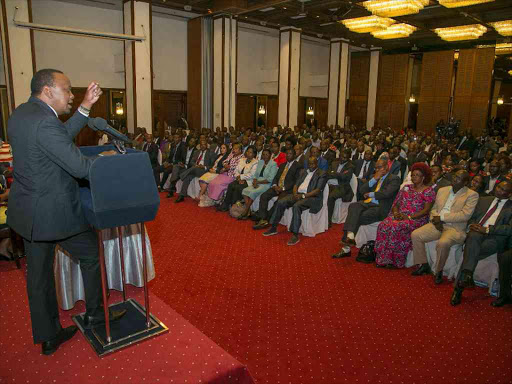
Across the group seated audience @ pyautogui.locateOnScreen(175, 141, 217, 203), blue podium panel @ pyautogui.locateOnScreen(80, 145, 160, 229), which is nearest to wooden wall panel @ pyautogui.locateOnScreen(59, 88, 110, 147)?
seated audience @ pyautogui.locateOnScreen(175, 141, 217, 203)

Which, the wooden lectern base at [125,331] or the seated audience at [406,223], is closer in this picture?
the wooden lectern base at [125,331]

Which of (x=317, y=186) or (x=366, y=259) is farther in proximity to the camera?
(x=317, y=186)

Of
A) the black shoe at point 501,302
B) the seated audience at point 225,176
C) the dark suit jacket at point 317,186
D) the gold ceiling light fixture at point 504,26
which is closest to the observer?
the black shoe at point 501,302

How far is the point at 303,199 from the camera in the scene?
5727 mm

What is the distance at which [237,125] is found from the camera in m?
15.9

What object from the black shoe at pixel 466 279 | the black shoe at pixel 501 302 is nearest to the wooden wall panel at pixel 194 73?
the black shoe at pixel 466 279

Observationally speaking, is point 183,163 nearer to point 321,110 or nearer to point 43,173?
point 43,173

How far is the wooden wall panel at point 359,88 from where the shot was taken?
1939cm

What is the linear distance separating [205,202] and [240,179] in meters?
0.98

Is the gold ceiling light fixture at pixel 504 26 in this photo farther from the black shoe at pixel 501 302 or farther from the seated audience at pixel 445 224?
the black shoe at pixel 501 302

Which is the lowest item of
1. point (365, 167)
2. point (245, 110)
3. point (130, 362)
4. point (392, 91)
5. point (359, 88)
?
point (130, 362)

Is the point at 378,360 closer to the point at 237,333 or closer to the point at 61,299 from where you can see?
the point at 237,333

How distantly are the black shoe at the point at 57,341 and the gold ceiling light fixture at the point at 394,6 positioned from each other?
9.49m

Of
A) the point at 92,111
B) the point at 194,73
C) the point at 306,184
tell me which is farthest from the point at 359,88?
the point at 306,184
